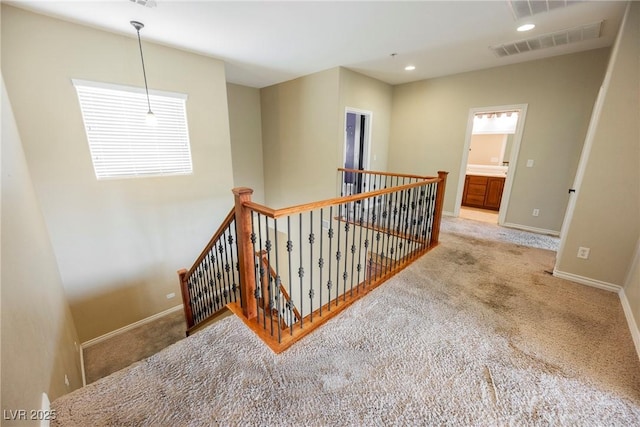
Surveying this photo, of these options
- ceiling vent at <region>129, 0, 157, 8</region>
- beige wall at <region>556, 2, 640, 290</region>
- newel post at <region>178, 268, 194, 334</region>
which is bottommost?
newel post at <region>178, 268, 194, 334</region>

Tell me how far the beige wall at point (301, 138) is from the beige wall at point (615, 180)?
3.02 metres

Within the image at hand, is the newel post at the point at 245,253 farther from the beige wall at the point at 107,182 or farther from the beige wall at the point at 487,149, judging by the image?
the beige wall at the point at 487,149

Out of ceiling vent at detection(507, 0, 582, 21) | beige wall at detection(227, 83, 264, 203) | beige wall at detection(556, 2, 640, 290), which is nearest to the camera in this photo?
beige wall at detection(556, 2, 640, 290)

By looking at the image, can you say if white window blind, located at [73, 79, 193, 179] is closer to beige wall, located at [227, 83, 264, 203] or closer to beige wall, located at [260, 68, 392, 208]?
beige wall, located at [227, 83, 264, 203]

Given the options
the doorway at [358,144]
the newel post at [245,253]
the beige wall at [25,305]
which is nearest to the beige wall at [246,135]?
the doorway at [358,144]

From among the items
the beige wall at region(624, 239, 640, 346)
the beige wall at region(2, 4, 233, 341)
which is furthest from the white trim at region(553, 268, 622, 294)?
the beige wall at region(2, 4, 233, 341)

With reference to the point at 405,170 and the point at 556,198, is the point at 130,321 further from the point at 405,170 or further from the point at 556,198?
the point at 556,198

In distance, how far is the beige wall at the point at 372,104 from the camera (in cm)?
416

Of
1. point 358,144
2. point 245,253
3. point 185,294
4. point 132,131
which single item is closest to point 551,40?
point 358,144

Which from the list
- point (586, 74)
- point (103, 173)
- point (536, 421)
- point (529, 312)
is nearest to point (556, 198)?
point (586, 74)

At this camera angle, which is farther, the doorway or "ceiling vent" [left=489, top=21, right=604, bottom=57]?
the doorway

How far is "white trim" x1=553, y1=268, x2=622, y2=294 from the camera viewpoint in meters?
2.34

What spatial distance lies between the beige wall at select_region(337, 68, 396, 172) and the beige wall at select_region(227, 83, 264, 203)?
7.34 ft

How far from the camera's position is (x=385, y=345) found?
5.47ft
